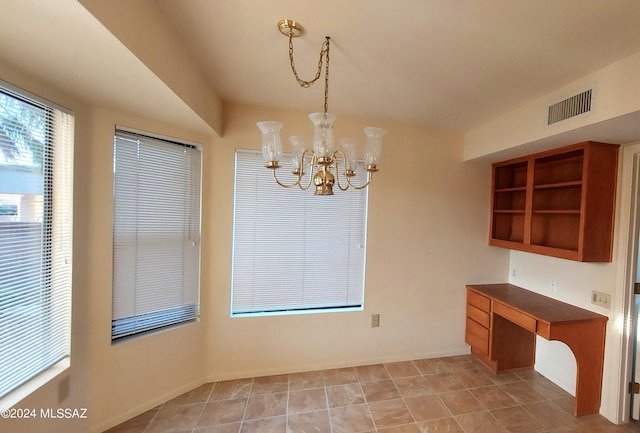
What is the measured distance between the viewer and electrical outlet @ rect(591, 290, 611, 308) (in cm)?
204

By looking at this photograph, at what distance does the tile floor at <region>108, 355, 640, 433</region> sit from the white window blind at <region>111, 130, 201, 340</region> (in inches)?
29.0

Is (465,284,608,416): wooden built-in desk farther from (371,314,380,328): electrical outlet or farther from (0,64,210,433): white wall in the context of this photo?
(0,64,210,433): white wall

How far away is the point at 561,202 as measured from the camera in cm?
240

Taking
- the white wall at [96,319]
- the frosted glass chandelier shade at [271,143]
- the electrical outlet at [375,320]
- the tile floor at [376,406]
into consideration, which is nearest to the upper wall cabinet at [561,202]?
the tile floor at [376,406]

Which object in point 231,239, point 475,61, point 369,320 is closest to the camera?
point 475,61

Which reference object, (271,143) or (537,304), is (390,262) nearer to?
(537,304)

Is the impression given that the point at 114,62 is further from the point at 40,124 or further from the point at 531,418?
the point at 531,418

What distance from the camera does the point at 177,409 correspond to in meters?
1.98

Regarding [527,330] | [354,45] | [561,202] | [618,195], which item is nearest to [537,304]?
[527,330]

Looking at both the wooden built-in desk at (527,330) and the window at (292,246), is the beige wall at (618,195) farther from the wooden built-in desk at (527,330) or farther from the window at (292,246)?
the window at (292,246)

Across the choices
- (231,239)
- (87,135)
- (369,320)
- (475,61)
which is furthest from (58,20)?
(369,320)

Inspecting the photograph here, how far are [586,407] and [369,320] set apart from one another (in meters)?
1.81

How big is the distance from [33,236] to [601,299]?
4.04m

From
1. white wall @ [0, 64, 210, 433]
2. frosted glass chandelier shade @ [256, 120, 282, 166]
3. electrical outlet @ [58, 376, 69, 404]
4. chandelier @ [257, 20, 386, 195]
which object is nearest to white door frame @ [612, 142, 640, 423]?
chandelier @ [257, 20, 386, 195]
